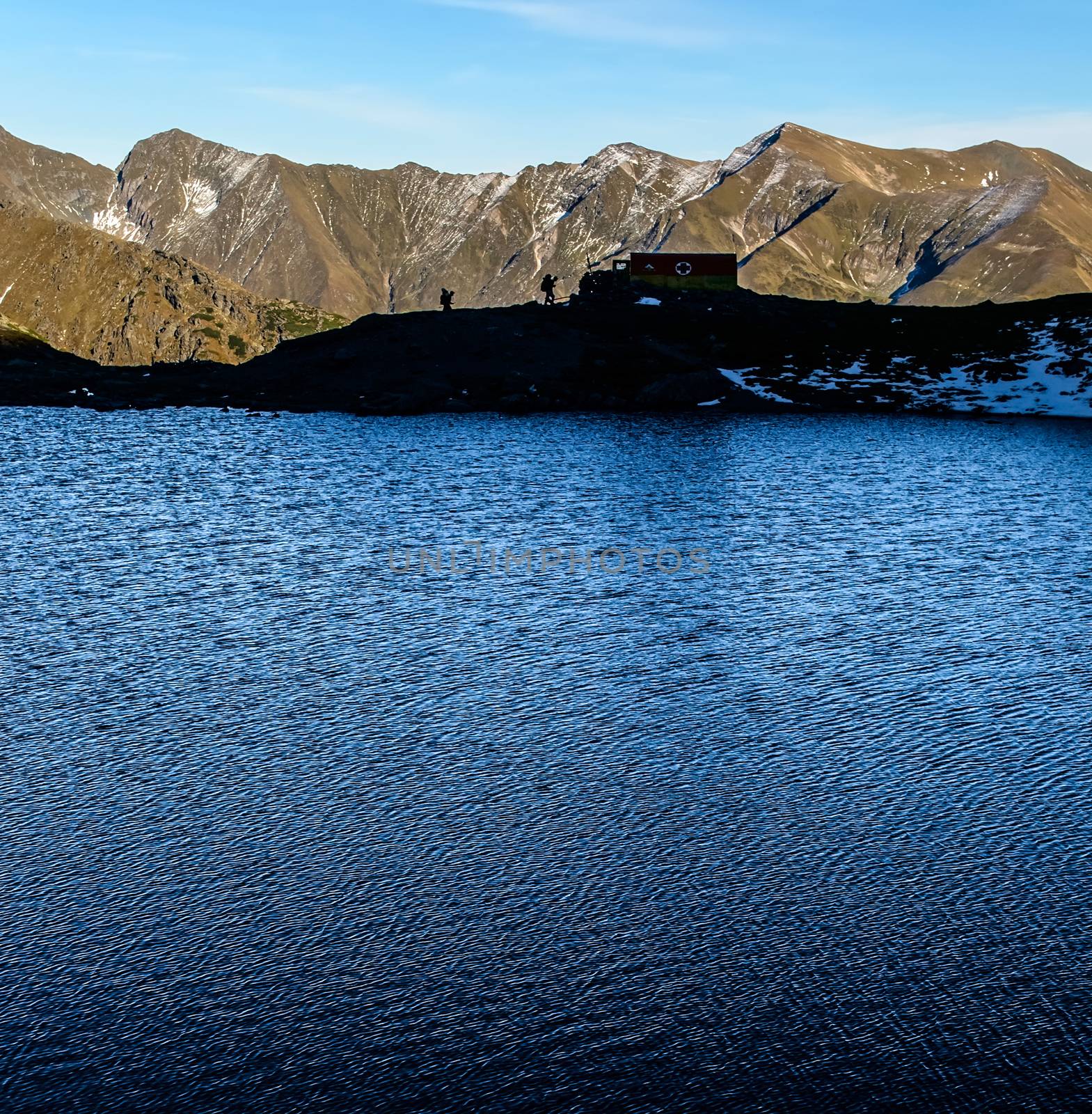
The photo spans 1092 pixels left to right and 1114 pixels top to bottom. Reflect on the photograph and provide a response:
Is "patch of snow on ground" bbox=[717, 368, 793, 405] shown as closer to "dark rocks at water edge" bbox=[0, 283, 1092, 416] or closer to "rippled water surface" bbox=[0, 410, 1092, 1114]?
"dark rocks at water edge" bbox=[0, 283, 1092, 416]

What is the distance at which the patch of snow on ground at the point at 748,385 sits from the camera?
124 meters

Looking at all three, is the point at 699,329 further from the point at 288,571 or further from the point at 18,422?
the point at 288,571

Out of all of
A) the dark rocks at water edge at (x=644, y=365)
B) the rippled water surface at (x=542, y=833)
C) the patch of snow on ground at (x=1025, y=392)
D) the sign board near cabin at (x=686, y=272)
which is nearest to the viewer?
the rippled water surface at (x=542, y=833)

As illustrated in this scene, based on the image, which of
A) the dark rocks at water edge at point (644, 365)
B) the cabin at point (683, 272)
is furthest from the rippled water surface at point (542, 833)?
the cabin at point (683, 272)

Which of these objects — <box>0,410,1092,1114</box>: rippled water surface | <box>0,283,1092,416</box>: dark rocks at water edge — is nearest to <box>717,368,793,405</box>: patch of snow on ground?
<box>0,283,1092,416</box>: dark rocks at water edge

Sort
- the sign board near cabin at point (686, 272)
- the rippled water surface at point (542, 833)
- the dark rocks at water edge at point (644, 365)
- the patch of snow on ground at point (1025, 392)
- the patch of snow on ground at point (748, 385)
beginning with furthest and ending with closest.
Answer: the sign board near cabin at point (686, 272)
the patch of snow on ground at point (748, 385)
the dark rocks at water edge at point (644, 365)
the patch of snow on ground at point (1025, 392)
the rippled water surface at point (542, 833)

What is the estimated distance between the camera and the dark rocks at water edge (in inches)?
4828

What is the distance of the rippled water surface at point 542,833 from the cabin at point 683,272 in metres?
111

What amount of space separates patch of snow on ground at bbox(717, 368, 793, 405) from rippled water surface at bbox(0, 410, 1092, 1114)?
2988 inches

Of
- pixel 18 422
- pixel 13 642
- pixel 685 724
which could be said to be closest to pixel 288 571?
pixel 13 642

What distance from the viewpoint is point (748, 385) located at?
12681 centimetres

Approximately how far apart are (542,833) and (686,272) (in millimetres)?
139968

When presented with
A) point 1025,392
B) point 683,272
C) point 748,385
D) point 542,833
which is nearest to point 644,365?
point 748,385

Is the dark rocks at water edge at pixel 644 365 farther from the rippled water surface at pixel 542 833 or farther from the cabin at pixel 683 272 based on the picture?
the rippled water surface at pixel 542 833
